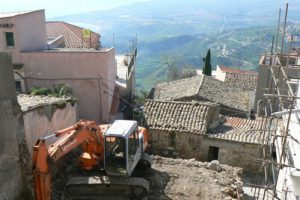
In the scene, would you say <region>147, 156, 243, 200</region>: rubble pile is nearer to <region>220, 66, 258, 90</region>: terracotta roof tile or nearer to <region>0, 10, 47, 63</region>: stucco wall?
<region>0, 10, 47, 63</region>: stucco wall

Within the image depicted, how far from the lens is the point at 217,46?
12506 cm

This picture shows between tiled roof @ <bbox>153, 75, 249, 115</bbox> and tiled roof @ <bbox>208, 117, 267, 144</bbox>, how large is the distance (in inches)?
130

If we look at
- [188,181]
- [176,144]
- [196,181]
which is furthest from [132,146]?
[176,144]

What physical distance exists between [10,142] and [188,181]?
695cm

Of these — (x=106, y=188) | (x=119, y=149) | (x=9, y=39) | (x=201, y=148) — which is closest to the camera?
(x=119, y=149)

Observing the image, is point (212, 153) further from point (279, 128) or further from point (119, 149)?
point (119, 149)

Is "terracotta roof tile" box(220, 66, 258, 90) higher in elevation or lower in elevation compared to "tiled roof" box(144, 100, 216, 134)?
lower

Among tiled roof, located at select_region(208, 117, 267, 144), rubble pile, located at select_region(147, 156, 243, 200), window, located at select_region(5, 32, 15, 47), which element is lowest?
rubble pile, located at select_region(147, 156, 243, 200)

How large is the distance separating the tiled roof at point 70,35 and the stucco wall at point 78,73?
9.32m

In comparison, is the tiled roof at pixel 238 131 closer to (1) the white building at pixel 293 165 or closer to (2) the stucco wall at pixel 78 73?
(2) the stucco wall at pixel 78 73

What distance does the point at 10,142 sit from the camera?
34.3 ft

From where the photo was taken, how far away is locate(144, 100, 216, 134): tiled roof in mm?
19328

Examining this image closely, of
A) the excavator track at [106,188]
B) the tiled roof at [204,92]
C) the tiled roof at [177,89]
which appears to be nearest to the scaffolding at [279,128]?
the excavator track at [106,188]

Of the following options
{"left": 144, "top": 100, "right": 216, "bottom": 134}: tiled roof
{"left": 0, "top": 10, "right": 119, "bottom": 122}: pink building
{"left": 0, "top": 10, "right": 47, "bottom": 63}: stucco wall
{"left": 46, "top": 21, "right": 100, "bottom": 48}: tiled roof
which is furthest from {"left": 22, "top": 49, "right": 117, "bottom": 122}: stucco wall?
{"left": 46, "top": 21, "right": 100, "bottom": 48}: tiled roof
